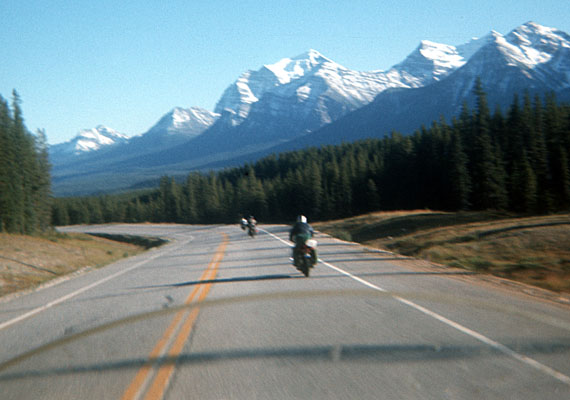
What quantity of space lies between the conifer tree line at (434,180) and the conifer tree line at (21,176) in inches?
1768

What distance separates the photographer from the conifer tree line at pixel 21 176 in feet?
182

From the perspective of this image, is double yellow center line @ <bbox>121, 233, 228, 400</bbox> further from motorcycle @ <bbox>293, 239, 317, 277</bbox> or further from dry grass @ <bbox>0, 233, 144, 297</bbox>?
dry grass @ <bbox>0, 233, 144, 297</bbox>

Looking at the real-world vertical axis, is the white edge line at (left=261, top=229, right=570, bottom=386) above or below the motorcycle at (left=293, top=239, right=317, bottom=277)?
below

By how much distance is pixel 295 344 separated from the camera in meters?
6.05

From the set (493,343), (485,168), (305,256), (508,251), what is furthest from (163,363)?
(485,168)

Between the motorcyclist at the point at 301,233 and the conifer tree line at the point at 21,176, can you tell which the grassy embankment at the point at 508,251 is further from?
the conifer tree line at the point at 21,176

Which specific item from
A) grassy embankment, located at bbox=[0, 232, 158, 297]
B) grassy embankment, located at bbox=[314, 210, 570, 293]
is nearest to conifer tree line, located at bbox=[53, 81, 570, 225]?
grassy embankment, located at bbox=[314, 210, 570, 293]

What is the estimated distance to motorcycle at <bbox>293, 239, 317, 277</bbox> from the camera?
42.2 ft

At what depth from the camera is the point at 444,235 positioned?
76.7 feet

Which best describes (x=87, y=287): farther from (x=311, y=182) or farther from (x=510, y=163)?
(x=311, y=182)

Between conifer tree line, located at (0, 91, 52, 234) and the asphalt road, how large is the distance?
167 feet

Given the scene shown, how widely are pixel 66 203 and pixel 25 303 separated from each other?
15938 cm

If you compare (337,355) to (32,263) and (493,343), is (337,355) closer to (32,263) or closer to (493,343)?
(493,343)

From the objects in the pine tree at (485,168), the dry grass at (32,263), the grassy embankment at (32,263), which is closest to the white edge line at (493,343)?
the grassy embankment at (32,263)
